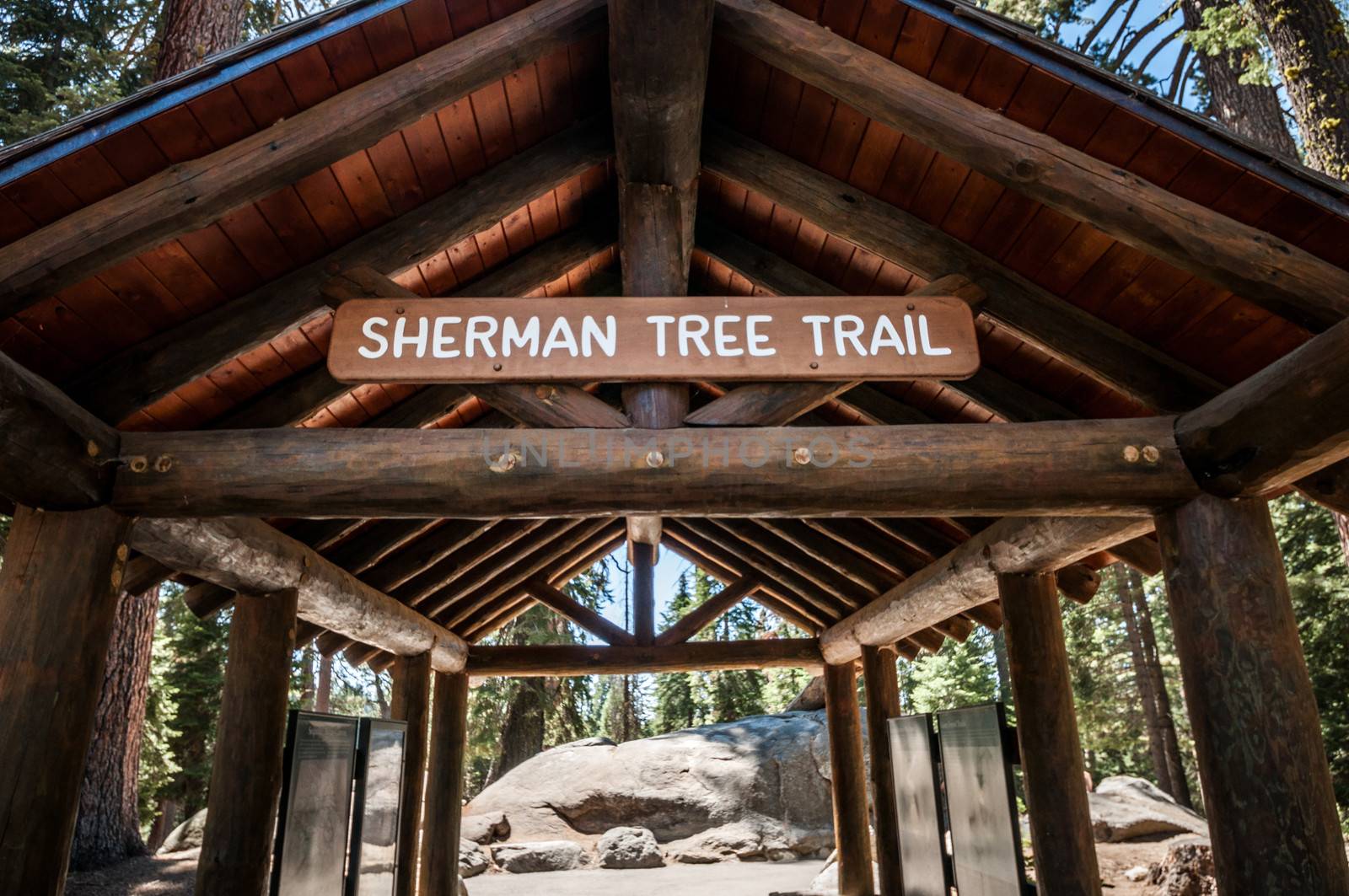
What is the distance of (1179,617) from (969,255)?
205cm

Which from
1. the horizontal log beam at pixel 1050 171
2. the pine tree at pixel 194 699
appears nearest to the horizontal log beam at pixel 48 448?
the horizontal log beam at pixel 1050 171

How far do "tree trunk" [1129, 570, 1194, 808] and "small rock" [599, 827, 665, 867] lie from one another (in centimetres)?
1143

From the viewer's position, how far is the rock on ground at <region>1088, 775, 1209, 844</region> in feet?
39.3

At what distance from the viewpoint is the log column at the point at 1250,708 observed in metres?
3.29

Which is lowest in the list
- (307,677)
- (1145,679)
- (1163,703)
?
(1163,703)

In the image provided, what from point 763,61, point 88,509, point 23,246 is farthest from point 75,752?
point 763,61

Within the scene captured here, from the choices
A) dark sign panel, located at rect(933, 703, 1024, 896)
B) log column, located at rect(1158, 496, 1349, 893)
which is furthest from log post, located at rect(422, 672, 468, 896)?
log column, located at rect(1158, 496, 1349, 893)

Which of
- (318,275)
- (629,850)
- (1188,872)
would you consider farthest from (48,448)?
(629,850)

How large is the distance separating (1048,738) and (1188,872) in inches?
160

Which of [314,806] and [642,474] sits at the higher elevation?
[642,474]

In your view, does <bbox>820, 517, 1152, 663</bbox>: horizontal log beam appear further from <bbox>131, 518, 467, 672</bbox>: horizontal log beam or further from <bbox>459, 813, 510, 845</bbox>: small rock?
<bbox>459, 813, 510, 845</bbox>: small rock

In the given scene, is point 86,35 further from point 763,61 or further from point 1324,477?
point 1324,477

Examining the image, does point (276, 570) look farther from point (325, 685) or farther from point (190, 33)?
point (325, 685)

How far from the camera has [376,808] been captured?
631cm
